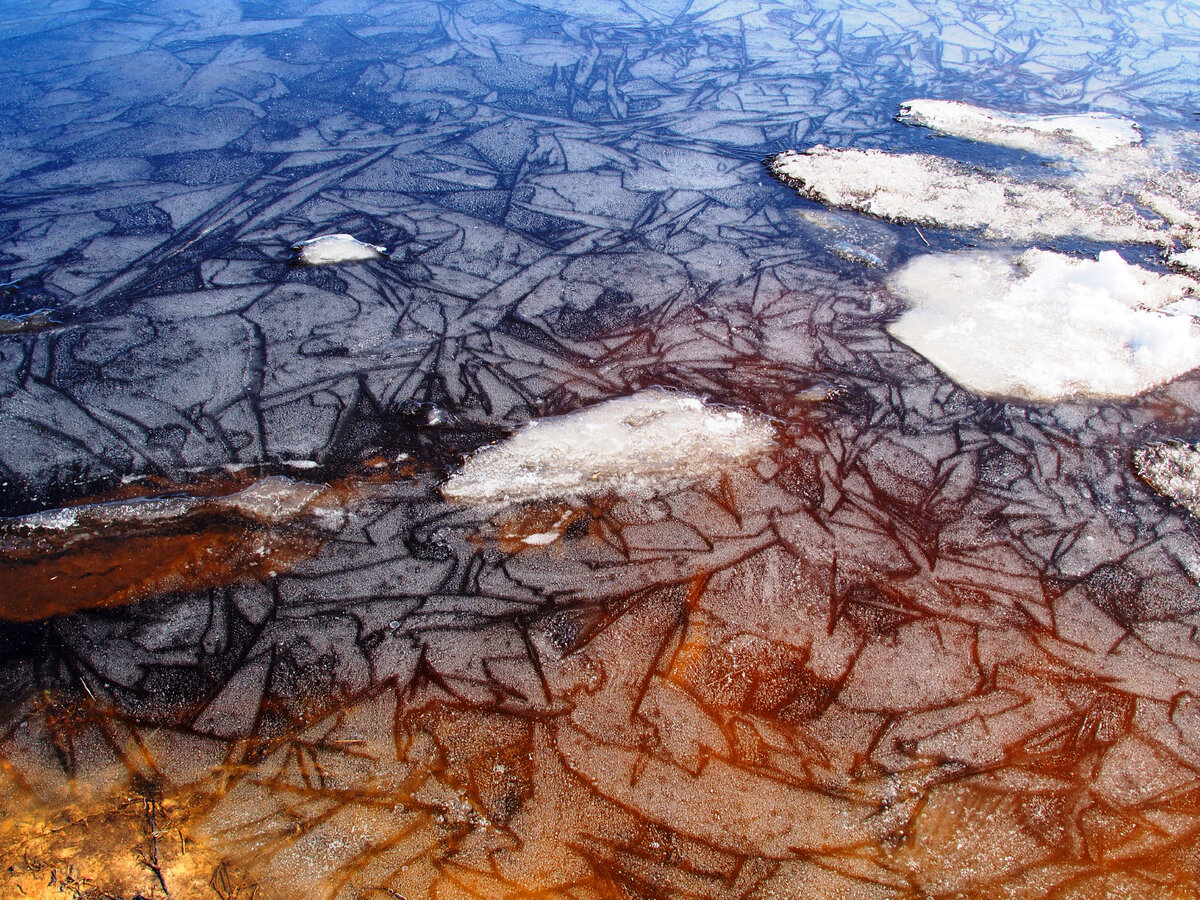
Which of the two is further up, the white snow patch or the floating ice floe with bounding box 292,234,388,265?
the floating ice floe with bounding box 292,234,388,265

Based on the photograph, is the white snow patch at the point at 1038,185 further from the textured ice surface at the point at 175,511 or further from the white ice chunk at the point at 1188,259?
the textured ice surface at the point at 175,511

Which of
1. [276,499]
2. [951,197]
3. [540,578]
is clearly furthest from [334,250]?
[951,197]

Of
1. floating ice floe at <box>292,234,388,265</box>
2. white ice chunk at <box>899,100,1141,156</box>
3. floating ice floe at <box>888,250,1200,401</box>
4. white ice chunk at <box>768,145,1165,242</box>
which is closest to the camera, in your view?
floating ice floe at <box>888,250,1200,401</box>

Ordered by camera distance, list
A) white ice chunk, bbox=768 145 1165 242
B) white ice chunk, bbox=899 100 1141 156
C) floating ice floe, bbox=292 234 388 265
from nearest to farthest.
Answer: floating ice floe, bbox=292 234 388 265
white ice chunk, bbox=768 145 1165 242
white ice chunk, bbox=899 100 1141 156

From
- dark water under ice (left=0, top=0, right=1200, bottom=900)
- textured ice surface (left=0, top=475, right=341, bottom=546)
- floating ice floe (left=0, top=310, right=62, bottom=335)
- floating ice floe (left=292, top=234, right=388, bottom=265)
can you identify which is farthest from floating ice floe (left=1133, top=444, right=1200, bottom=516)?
floating ice floe (left=0, top=310, right=62, bottom=335)

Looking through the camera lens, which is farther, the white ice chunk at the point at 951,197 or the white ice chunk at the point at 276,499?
the white ice chunk at the point at 951,197

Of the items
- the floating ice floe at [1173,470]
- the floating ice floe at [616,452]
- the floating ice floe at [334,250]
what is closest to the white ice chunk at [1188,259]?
the floating ice floe at [1173,470]

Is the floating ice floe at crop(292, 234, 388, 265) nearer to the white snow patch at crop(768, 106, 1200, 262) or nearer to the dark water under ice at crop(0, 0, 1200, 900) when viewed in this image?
the dark water under ice at crop(0, 0, 1200, 900)
